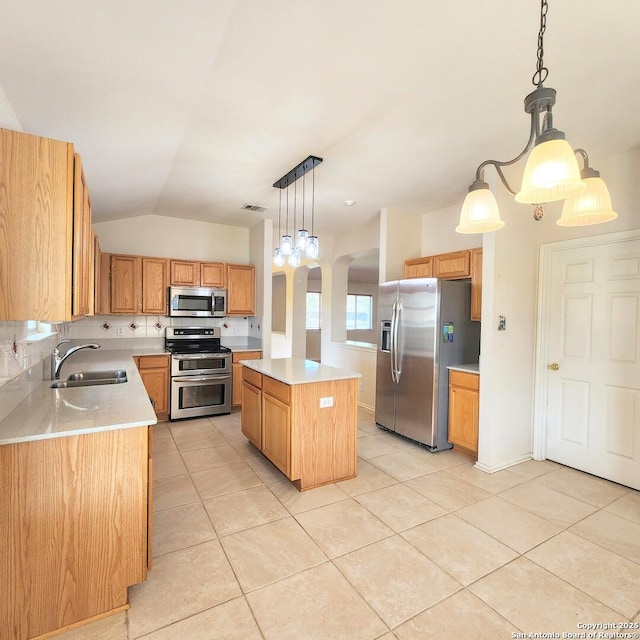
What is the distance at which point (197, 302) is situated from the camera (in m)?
4.84

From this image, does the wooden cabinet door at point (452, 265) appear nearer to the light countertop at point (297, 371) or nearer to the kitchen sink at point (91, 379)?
the light countertop at point (297, 371)

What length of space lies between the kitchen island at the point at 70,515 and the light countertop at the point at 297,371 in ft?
3.84

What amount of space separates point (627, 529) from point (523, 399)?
1.24m

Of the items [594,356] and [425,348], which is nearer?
[594,356]

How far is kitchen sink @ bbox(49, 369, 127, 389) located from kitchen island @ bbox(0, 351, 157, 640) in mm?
834

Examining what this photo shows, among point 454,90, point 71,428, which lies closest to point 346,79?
point 454,90

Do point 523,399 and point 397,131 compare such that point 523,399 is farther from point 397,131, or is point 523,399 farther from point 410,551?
point 397,131

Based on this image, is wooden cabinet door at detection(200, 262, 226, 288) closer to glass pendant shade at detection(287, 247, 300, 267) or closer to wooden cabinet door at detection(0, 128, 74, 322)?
glass pendant shade at detection(287, 247, 300, 267)

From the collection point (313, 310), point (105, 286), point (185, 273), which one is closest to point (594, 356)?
point (185, 273)

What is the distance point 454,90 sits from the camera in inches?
82.2

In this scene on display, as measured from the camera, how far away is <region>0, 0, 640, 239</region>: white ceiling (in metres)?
1.50

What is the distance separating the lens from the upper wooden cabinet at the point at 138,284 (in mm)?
4453

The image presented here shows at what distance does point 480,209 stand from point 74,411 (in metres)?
2.18

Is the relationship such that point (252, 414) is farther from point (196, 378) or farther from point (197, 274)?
point (197, 274)
